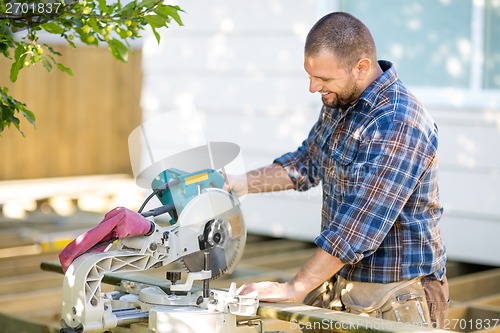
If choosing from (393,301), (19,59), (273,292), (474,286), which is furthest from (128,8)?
(474,286)

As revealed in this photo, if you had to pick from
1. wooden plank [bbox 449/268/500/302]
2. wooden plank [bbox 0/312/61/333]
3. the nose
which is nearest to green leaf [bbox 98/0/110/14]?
the nose

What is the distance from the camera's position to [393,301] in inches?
121

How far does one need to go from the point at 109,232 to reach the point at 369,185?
79 cm

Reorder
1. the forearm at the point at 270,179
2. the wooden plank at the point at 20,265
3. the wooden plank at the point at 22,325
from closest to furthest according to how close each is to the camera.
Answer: the forearm at the point at 270,179 → the wooden plank at the point at 22,325 → the wooden plank at the point at 20,265

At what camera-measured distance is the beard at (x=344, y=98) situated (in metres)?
3.01

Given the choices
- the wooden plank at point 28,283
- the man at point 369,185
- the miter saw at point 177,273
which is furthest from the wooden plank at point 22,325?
the man at point 369,185

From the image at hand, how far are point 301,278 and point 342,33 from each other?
0.76 m

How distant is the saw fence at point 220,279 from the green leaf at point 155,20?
89cm

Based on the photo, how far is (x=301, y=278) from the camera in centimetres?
286

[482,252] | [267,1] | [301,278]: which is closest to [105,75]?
[267,1]

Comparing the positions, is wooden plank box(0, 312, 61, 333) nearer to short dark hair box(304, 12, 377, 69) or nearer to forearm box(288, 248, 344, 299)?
forearm box(288, 248, 344, 299)

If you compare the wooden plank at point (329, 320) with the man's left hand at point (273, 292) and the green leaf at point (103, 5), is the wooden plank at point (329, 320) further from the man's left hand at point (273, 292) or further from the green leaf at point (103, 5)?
the green leaf at point (103, 5)

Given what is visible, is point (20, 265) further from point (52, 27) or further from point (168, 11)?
point (168, 11)
